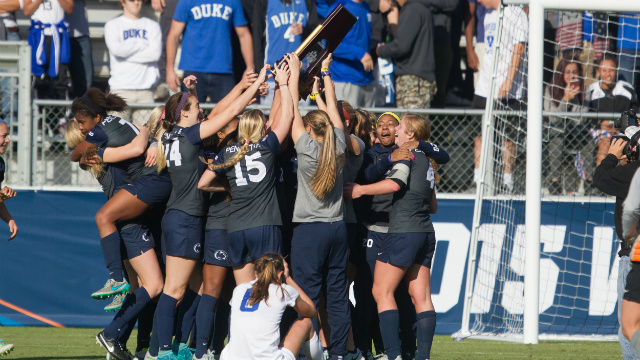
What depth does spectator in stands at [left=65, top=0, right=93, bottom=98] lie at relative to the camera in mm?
10586

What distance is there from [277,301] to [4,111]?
18.1ft

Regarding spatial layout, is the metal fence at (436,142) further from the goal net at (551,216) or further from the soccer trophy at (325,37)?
the soccer trophy at (325,37)

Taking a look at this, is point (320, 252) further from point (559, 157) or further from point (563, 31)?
point (563, 31)

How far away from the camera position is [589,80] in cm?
1046

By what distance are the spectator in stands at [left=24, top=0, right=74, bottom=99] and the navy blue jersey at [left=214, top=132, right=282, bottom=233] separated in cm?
510

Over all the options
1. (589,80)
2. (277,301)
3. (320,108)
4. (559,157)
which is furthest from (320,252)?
(589,80)

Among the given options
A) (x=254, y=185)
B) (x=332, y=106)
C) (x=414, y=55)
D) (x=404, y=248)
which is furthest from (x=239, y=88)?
(x=414, y=55)

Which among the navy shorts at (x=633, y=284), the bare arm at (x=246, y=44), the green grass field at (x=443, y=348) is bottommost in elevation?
the green grass field at (x=443, y=348)

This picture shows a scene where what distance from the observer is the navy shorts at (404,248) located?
6340 millimetres

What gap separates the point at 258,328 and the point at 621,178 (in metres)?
2.72

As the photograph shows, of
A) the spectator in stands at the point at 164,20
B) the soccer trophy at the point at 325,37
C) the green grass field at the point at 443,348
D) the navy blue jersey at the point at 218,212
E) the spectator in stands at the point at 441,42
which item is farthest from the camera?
the spectator in stands at the point at 164,20

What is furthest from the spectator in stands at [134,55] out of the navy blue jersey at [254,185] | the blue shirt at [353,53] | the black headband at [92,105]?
the navy blue jersey at [254,185]

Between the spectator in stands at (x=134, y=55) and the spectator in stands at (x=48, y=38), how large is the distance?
565 millimetres

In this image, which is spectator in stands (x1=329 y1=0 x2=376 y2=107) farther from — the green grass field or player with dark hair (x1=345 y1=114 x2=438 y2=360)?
player with dark hair (x1=345 y1=114 x2=438 y2=360)
